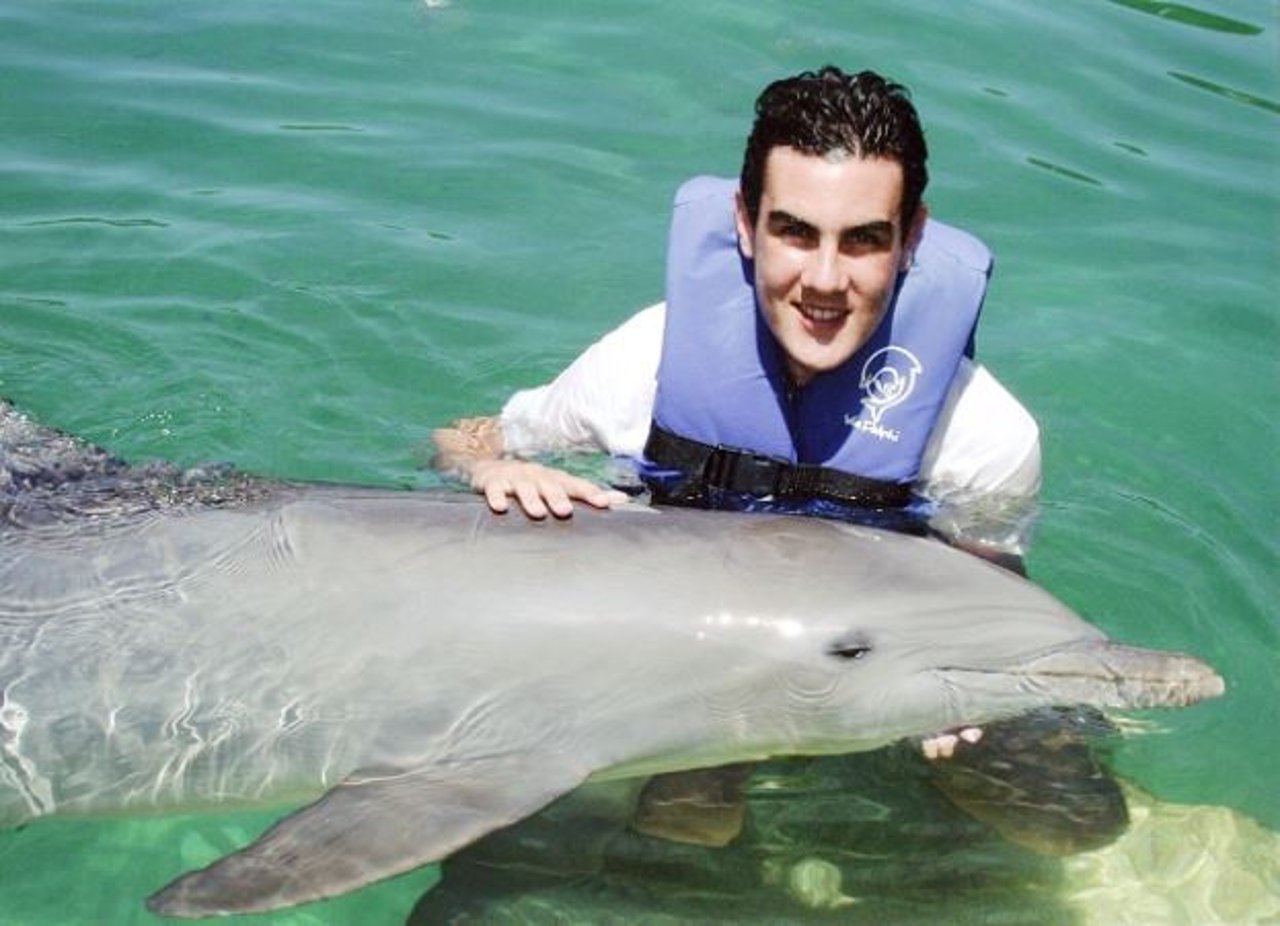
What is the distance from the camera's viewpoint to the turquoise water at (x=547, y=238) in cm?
753

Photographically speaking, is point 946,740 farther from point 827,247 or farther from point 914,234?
point 914,234

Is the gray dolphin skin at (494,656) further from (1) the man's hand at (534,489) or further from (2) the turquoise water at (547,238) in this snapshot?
(2) the turquoise water at (547,238)

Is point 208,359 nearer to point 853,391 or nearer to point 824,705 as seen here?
point 853,391

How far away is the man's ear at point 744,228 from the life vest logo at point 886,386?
0.58m

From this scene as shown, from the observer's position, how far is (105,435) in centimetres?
791

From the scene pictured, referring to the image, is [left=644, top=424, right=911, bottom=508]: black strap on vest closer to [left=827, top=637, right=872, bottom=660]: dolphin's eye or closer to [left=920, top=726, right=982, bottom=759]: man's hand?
[left=920, top=726, right=982, bottom=759]: man's hand

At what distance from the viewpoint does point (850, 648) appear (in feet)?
17.5

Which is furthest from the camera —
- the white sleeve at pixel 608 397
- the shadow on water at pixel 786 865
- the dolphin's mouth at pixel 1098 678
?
the white sleeve at pixel 608 397

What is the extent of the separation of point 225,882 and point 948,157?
7501mm

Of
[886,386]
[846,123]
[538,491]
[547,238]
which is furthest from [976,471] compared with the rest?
[547,238]

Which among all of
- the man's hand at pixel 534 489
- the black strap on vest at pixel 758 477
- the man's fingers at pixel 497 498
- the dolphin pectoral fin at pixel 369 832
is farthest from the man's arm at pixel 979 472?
the dolphin pectoral fin at pixel 369 832

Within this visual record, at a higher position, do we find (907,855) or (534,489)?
(534,489)

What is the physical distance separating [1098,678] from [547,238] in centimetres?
528

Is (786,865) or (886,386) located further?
(886,386)
